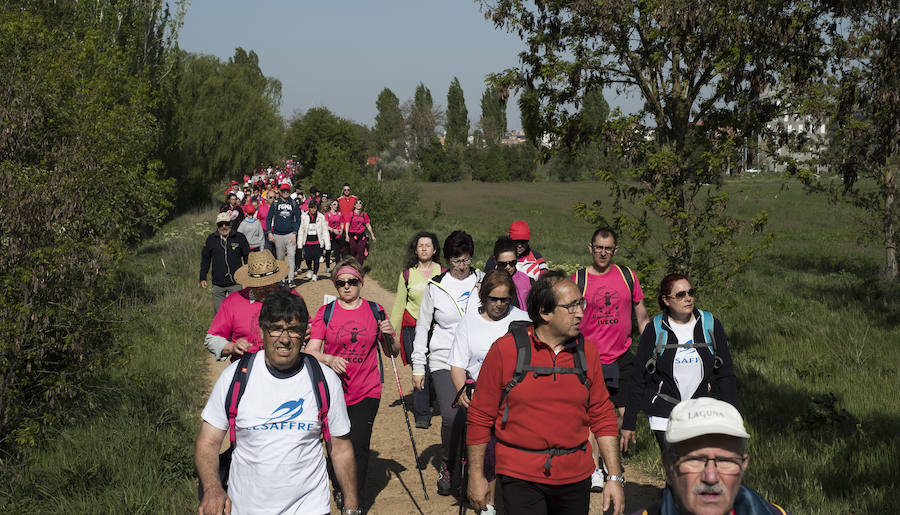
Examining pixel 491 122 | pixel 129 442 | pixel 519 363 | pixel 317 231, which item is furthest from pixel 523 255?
pixel 491 122

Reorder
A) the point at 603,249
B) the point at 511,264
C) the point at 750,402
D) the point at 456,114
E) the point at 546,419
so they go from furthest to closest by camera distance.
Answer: the point at 456,114
the point at 750,402
the point at 511,264
the point at 603,249
the point at 546,419

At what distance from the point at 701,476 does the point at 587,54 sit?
9.74 meters

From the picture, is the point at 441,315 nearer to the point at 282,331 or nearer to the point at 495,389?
the point at 495,389

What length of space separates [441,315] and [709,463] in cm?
465

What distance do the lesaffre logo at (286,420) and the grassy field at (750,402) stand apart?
280 cm

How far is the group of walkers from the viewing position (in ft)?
12.2

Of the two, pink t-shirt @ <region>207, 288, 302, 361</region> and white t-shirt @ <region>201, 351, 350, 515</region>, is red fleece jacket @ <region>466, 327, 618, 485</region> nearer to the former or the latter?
white t-shirt @ <region>201, 351, 350, 515</region>

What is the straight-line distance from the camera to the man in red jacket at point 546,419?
402 centimetres

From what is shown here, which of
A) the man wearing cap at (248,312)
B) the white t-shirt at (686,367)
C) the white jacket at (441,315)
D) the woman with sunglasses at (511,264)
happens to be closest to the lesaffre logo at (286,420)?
the man wearing cap at (248,312)

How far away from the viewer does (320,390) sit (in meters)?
3.81

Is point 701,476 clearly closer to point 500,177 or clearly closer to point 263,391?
point 263,391

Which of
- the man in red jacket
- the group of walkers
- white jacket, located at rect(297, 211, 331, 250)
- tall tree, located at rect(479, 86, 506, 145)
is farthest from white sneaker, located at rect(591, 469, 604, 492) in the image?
tall tree, located at rect(479, 86, 506, 145)

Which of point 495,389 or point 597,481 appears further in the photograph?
point 597,481

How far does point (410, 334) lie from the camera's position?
818cm
